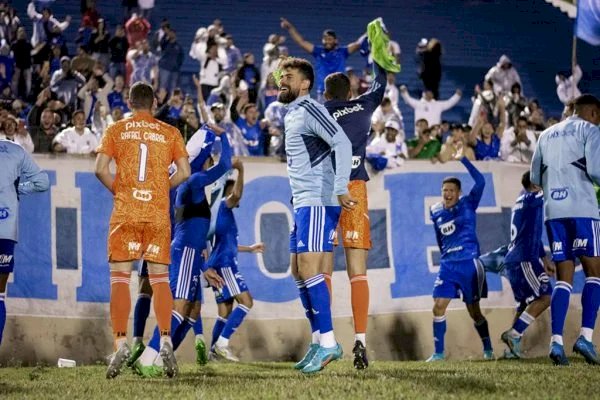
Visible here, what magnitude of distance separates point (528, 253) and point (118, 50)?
38.5 ft

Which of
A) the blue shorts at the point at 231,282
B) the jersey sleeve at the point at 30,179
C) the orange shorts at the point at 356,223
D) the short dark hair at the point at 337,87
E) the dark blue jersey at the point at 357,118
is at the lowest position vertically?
the blue shorts at the point at 231,282

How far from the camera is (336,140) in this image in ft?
29.7

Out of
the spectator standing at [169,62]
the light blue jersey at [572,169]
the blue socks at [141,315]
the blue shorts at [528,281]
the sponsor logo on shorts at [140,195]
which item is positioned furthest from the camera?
the spectator standing at [169,62]

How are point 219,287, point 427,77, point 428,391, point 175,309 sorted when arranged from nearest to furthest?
1. point 428,391
2. point 175,309
3. point 219,287
4. point 427,77

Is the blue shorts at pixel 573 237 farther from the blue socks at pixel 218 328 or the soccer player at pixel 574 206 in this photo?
the blue socks at pixel 218 328

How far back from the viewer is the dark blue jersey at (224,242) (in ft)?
43.4

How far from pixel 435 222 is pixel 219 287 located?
2.82m

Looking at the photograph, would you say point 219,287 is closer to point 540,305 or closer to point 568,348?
point 540,305

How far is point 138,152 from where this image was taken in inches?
360

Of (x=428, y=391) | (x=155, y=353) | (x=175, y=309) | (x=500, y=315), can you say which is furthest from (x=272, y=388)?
(x=500, y=315)

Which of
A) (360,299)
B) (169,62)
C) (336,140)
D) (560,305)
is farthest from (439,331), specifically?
(169,62)

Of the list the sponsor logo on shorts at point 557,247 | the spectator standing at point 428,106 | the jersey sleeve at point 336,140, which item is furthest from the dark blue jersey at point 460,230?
the spectator standing at point 428,106

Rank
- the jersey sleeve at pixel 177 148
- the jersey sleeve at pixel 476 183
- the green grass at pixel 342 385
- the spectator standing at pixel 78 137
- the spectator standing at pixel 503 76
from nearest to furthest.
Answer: the green grass at pixel 342 385, the jersey sleeve at pixel 177 148, the jersey sleeve at pixel 476 183, the spectator standing at pixel 78 137, the spectator standing at pixel 503 76

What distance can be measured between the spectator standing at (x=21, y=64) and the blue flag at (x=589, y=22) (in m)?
10.1
